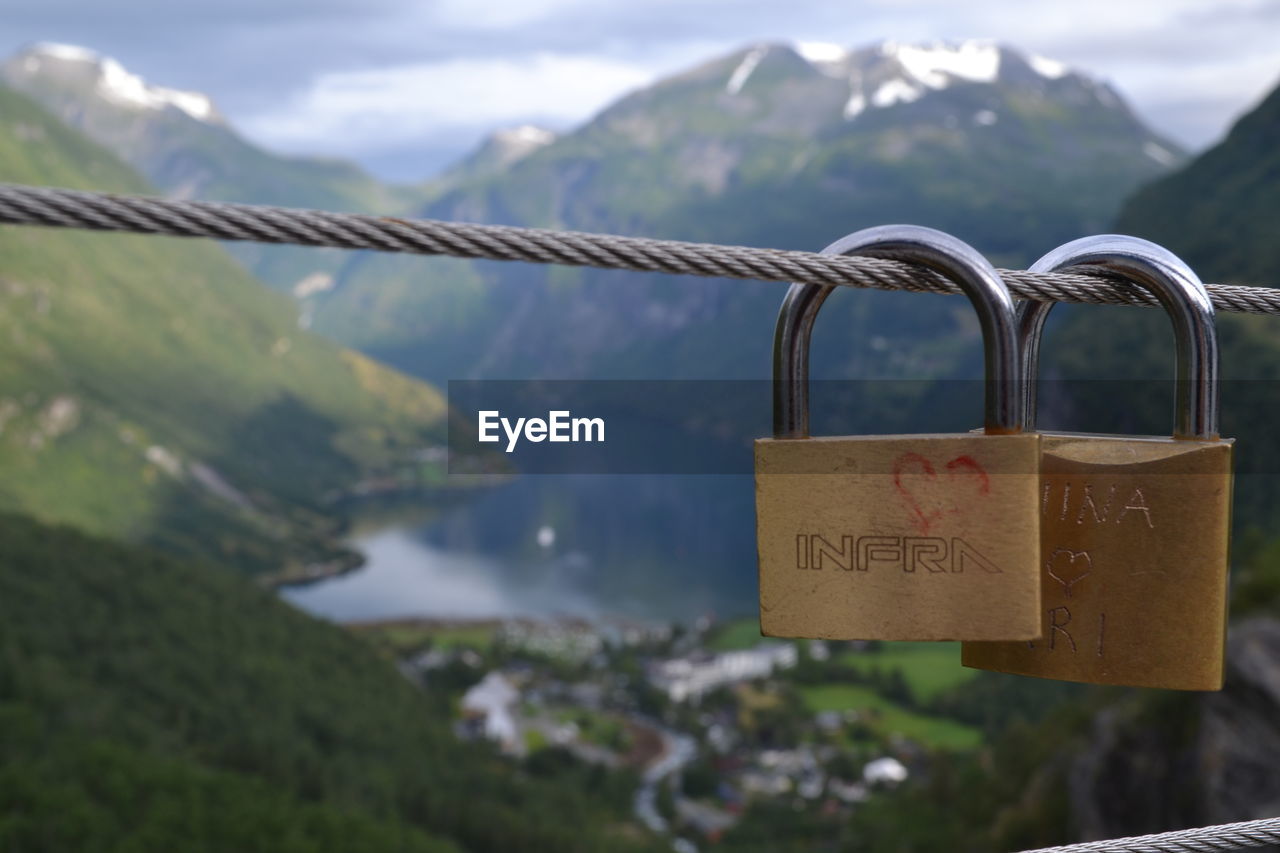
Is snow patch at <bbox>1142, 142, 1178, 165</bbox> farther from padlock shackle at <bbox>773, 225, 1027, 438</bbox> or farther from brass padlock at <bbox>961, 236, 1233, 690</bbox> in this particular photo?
padlock shackle at <bbox>773, 225, 1027, 438</bbox>

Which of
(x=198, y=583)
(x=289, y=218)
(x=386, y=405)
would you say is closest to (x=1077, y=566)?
(x=289, y=218)

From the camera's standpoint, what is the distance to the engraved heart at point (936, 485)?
3.74 feet

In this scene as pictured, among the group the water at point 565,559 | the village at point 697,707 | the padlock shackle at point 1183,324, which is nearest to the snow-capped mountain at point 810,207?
the water at point 565,559

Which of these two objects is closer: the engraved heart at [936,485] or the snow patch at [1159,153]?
the engraved heart at [936,485]

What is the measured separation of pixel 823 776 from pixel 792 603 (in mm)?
48636

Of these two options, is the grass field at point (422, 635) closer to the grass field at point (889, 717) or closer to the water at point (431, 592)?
the water at point (431, 592)

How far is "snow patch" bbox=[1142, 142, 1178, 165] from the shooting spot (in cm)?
16588

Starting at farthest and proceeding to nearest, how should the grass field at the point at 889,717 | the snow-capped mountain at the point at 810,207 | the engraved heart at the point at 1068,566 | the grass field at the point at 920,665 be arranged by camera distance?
the snow-capped mountain at the point at 810,207, the grass field at the point at 920,665, the grass field at the point at 889,717, the engraved heart at the point at 1068,566

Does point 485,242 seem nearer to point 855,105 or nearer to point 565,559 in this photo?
point 565,559

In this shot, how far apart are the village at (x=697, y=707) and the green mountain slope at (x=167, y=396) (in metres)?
32.0

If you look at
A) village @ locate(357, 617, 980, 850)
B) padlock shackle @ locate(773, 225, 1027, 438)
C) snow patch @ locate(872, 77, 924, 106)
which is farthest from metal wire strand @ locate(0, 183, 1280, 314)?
snow patch @ locate(872, 77, 924, 106)

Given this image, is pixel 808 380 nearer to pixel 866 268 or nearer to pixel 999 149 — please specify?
pixel 866 268

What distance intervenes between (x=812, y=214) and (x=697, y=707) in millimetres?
112823

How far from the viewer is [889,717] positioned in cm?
5284
